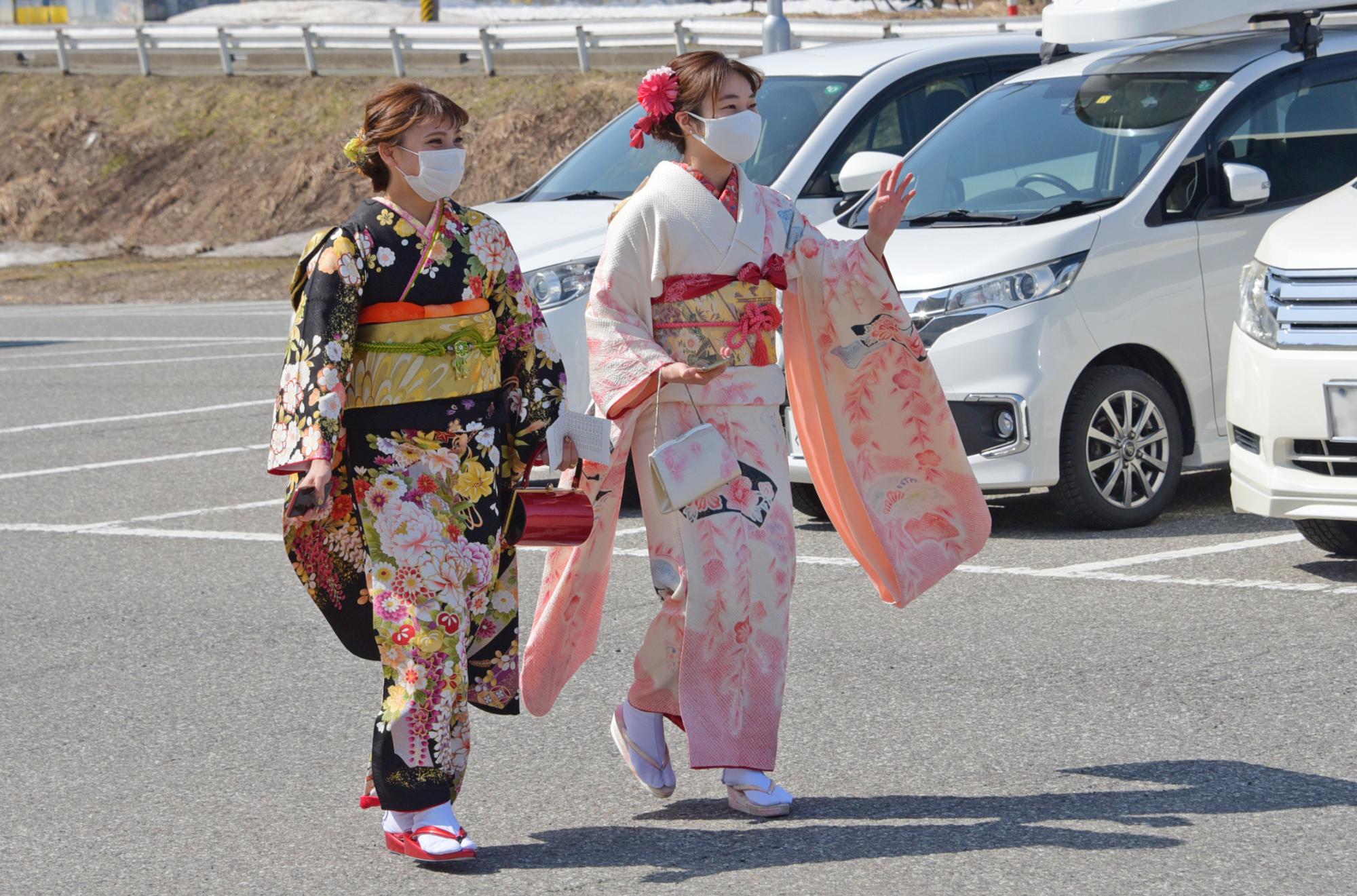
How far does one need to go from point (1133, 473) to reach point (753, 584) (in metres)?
3.34

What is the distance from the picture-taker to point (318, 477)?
399 centimetres

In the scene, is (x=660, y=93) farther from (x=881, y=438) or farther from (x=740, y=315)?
(x=881, y=438)

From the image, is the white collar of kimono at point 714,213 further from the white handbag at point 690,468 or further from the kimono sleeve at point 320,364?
the kimono sleeve at point 320,364

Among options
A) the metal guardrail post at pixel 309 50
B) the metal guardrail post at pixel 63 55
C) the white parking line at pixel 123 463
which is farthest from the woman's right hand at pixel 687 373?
the metal guardrail post at pixel 63 55

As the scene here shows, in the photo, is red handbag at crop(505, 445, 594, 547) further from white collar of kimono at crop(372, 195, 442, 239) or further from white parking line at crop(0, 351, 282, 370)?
white parking line at crop(0, 351, 282, 370)

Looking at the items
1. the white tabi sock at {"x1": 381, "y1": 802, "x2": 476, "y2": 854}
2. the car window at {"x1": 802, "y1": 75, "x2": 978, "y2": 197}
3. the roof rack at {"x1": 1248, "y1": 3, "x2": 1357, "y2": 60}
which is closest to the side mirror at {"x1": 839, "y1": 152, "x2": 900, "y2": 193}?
the car window at {"x1": 802, "y1": 75, "x2": 978, "y2": 197}

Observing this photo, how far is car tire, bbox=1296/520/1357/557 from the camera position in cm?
657

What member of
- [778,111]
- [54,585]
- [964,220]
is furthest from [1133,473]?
[54,585]

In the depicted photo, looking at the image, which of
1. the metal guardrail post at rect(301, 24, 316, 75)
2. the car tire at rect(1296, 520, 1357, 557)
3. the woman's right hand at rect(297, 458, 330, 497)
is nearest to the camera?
the woman's right hand at rect(297, 458, 330, 497)

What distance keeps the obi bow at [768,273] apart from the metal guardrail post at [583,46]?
79.9 ft

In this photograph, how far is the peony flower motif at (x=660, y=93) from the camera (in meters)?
4.52

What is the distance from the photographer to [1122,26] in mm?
7910

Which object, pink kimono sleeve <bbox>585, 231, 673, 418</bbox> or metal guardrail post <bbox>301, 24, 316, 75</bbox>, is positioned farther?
metal guardrail post <bbox>301, 24, 316, 75</bbox>

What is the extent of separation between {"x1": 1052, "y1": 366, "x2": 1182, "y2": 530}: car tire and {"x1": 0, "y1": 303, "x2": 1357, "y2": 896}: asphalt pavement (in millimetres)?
124
